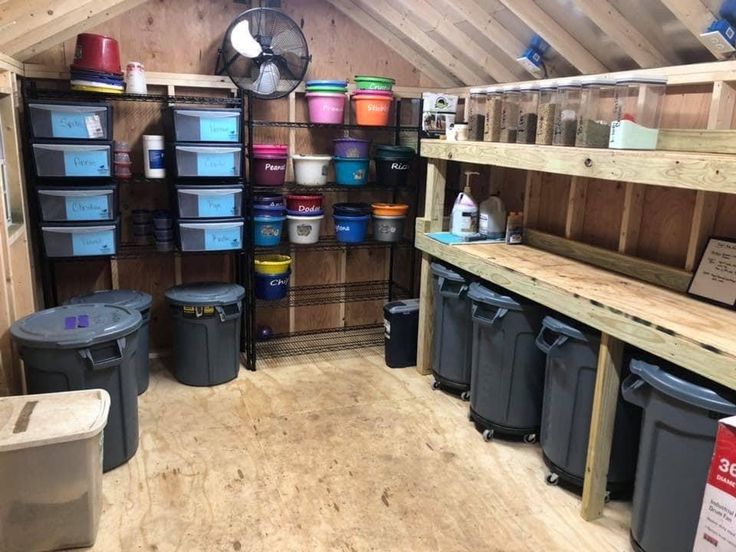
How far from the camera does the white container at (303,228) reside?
11.6 feet

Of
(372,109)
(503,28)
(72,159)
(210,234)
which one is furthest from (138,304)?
(503,28)

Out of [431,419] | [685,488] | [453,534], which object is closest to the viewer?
[685,488]

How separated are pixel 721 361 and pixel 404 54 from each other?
2879 millimetres

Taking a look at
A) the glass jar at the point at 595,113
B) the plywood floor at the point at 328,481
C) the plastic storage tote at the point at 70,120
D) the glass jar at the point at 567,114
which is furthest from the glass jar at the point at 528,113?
the plastic storage tote at the point at 70,120

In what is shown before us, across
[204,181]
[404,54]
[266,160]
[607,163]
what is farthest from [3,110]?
[607,163]

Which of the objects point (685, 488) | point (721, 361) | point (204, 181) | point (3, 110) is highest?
point (3, 110)

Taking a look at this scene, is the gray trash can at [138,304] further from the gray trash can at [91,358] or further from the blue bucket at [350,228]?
the blue bucket at [350,228]

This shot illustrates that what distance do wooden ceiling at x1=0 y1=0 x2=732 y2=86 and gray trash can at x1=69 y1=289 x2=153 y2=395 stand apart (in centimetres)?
120

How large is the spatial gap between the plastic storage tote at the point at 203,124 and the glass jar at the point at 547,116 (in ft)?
5.03

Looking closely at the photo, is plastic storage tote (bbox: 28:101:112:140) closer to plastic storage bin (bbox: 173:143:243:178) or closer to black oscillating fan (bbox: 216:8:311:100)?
plastic storage bin (bbox: 173:143:243:178)

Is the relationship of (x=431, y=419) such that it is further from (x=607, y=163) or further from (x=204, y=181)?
(x=204, y=181)

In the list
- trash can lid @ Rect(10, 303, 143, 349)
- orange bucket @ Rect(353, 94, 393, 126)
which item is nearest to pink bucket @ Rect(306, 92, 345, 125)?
orange bucket @ Rect(353, 94, 393, 126)

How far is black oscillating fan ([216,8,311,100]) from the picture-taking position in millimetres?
3156

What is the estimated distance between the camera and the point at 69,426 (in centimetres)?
195
